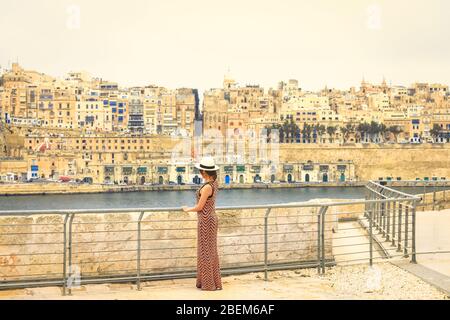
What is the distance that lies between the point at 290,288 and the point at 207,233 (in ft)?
1.06

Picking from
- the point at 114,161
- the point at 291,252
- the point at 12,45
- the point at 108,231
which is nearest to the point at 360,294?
the point at 291,252

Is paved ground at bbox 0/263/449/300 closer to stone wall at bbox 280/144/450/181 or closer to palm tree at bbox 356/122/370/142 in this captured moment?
stone wall at bbox 280/144/450/181

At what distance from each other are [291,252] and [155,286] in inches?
22.6

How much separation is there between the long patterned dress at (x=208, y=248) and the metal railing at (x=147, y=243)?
0.48 ft

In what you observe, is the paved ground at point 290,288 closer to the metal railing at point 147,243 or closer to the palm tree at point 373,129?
the metal railing at point 147,243

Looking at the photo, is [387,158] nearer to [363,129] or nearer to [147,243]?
[363,129]

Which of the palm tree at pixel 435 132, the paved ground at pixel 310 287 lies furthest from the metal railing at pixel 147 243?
the palm tree at pixel 435 132

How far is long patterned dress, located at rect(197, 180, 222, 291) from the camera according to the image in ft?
7.49

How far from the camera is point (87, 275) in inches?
98.0

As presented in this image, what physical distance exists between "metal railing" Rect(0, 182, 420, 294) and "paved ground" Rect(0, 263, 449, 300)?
0.12 feet

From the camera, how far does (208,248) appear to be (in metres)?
2.29

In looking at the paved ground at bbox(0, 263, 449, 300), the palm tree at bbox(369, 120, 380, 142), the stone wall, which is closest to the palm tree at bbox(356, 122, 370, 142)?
the palm tree at bbox(369, 120, 380, 142)
